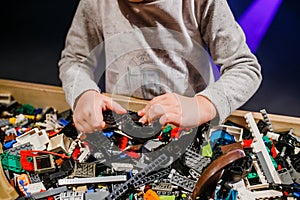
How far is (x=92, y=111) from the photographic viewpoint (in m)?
0.57

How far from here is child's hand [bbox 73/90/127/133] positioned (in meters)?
0.57

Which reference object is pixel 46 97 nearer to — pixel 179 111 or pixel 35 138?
pixel 35 138

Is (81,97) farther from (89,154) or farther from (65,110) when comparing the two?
(65,110)

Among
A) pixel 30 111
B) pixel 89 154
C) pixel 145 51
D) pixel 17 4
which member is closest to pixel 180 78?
pixel 145 51

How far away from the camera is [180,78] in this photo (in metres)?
0.66

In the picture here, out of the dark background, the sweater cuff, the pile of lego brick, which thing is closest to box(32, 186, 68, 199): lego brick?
the pile of lego brick

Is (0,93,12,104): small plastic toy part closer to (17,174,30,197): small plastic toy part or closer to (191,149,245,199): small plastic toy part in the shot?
(17,174,30,197): small plastic toy part

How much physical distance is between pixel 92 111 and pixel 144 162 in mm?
106

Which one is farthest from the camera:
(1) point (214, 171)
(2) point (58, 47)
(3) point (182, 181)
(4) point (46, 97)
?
(2) point (58, 47)

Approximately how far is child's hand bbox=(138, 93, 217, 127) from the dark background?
260mm

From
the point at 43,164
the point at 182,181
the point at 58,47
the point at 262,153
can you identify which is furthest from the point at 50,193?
the point at 58,47

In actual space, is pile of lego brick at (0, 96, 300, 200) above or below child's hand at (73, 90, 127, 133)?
below

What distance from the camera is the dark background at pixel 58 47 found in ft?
2.49

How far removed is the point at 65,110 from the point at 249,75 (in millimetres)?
367
